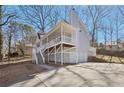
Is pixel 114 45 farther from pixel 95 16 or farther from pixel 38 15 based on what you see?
pixel 38 15

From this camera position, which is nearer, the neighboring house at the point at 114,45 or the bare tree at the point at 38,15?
the bare tree at the point at 38,15

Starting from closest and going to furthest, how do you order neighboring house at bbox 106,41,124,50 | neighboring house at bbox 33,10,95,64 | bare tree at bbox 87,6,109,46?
bare tree at bbox 87,6,109,46 → neighboring house at bbox 106,41,124,50 → neighboring house at bbox 33,10,95,64

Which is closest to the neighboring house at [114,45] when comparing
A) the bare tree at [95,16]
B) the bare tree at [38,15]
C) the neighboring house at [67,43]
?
the bare tree at [95,16]

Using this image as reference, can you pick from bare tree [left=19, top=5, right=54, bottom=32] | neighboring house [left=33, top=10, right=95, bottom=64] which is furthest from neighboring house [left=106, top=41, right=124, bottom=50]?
bare tree [left=19, top=5, right=54, bottom=32]

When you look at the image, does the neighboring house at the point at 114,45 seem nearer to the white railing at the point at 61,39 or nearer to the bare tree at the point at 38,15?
the white railing at the point at 61,39

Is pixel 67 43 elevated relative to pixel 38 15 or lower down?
lower down

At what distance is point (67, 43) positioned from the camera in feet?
27.5

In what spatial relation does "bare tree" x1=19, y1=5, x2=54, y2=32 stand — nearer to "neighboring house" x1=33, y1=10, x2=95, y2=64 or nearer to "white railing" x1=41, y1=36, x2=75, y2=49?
"neighboring house" x1=33, y1=10, x2=95, y2=64

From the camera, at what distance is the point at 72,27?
27.3ft

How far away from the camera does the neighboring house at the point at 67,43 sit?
8250mm

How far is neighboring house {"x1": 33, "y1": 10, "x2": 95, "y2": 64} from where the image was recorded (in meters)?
8.25

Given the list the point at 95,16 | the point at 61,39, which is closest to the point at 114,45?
the point at 95,16

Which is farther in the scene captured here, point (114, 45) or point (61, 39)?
point (114, 45)
